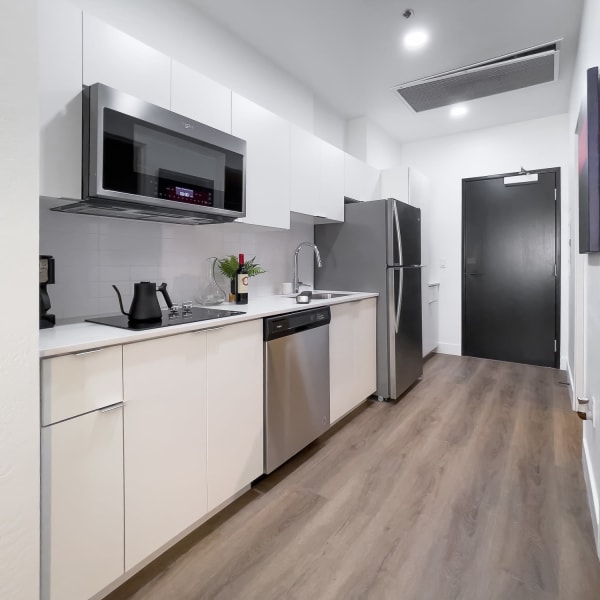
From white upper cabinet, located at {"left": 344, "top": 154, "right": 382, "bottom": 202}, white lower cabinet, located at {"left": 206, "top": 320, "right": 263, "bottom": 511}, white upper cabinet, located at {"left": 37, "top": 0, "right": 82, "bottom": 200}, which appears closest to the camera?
white upper cabinet, located at {"left": 37, "top": 0, "right": 82, "bottom": 200}

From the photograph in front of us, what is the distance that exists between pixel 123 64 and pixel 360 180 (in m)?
2.26

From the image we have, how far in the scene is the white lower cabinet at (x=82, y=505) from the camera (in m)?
1.09

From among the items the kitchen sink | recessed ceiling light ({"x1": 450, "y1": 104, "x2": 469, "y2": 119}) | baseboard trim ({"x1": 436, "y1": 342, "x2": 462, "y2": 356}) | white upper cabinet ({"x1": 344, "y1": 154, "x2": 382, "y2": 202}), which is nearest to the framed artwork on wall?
the kitchen sink

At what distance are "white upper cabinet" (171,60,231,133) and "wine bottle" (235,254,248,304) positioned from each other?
79 centimetres

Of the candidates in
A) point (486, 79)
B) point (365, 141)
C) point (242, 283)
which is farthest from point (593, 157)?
point (365, 141)

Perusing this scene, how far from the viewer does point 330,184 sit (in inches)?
117

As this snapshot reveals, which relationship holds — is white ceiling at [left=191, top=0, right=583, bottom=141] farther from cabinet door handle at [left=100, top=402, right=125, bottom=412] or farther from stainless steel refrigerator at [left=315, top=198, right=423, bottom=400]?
cabinet door handle at [left=100, top=402, right=125, bottom=412]

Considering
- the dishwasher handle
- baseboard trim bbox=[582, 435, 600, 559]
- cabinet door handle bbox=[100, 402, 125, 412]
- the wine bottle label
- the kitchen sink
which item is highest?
the wine bottle label

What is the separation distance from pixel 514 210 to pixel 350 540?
13.0ft

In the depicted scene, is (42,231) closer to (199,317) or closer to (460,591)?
(199,317)

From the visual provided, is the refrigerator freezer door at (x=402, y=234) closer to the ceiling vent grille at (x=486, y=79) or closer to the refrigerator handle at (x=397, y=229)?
the refrigerator handle at (x=397, y=229)

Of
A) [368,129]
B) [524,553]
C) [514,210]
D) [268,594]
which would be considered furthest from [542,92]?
[268,594]

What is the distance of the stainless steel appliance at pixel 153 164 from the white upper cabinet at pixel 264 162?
0.75 feet

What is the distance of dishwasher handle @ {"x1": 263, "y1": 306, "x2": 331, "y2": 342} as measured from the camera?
1898 mm
